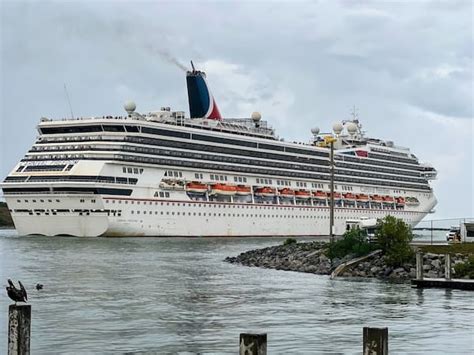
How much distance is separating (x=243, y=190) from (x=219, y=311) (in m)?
75.2

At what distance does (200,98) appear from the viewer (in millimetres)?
118250

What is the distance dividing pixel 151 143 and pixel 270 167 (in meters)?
20.4

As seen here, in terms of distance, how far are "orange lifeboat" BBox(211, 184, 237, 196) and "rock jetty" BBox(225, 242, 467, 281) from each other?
3864 centimetres

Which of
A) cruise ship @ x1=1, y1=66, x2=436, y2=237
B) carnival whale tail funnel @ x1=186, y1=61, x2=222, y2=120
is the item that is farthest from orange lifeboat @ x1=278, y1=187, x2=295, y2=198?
carnival whale tail funnel @ x1=186, y1=61, x2=222, y2=120

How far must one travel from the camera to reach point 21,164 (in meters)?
93.2

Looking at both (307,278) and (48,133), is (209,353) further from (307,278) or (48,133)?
(48,133)

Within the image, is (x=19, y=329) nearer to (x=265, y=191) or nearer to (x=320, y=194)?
(x=265, y=191)

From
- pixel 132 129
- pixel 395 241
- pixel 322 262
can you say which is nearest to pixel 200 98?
pixel 132 129

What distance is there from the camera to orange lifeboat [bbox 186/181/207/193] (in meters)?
97.0

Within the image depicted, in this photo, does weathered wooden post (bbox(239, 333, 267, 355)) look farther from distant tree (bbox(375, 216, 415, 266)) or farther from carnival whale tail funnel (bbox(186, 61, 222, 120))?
carnival whale tail funnel (bbox(186, 61, 222, 120))

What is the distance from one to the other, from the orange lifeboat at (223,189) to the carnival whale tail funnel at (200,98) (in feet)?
54.8

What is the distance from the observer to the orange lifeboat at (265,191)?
106875 mm

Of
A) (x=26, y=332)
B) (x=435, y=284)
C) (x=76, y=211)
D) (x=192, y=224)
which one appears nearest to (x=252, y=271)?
(x=435, y=284)

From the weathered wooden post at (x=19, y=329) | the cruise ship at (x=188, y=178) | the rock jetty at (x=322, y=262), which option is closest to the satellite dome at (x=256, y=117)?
the cruise ship at (x=188, y=178)
